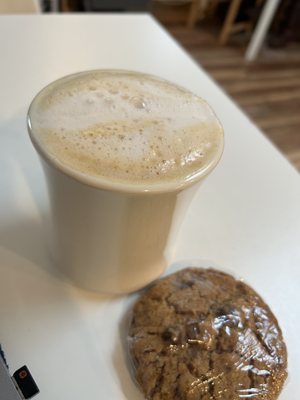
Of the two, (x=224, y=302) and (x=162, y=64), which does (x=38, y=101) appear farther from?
(x=162, y=64)

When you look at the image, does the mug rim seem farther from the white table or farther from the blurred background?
Answer: the blurred background

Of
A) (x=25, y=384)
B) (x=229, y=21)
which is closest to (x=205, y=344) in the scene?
(x=25, y=384)

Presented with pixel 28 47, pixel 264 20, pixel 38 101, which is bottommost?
pixel 264 20

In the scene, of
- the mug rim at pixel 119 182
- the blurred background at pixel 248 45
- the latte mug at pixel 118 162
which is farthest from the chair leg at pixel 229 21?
the mug rim at pixel 119 182

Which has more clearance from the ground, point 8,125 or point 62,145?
point 62,145

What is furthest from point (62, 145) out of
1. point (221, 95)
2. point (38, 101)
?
point (221, 95)

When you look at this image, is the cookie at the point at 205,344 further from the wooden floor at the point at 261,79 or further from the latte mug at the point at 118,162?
the wooden floor at the point at 261,79
